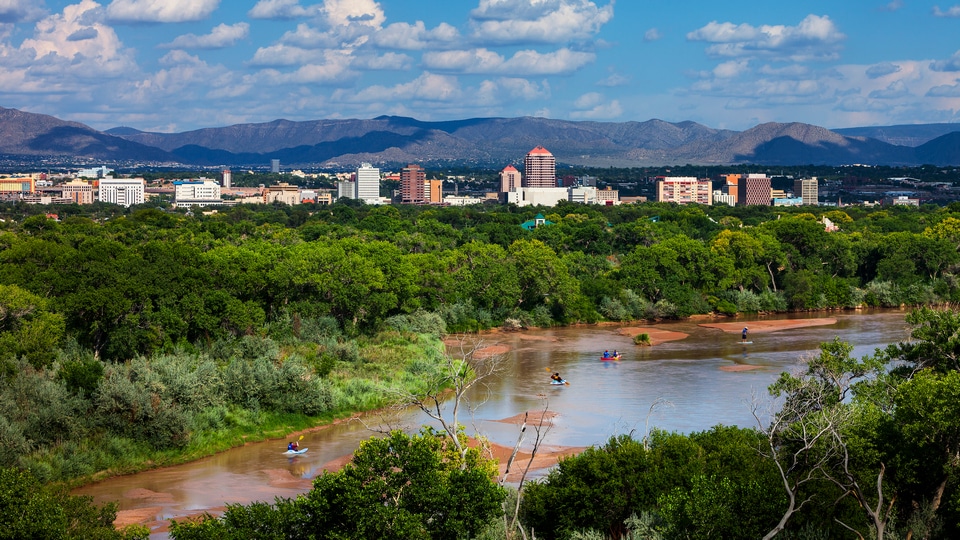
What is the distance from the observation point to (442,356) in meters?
47.6

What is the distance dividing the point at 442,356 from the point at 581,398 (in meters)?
7.98

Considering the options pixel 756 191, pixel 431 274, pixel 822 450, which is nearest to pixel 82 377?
pixel 822 450

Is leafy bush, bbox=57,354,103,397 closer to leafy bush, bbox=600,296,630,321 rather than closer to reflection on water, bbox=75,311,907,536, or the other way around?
reflection on water, bbox=75,311,907,536

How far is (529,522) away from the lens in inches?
898

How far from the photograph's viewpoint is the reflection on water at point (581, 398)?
30.8 metres

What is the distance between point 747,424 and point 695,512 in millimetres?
16501

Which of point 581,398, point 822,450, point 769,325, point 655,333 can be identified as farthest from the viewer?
point 769,325

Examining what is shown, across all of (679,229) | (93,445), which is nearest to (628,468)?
(93,445)

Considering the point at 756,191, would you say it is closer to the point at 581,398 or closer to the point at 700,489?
the point at 581,398

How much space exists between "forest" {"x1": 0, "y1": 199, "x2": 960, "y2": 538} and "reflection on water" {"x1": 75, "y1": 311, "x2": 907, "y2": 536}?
59.5 inches

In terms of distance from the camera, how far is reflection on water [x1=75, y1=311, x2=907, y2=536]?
30.8 metres

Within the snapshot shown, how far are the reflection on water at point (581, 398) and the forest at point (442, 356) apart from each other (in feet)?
4.96

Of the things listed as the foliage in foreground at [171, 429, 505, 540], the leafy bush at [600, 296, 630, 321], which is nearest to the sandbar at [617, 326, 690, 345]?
the leafy bush at [600, 296, 630, 321]

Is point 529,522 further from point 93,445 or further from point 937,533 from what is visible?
point 93,445
